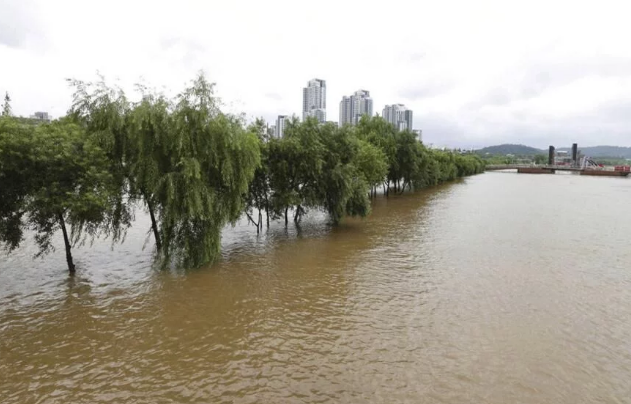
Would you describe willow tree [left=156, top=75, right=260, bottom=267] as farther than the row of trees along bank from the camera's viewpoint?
Yes

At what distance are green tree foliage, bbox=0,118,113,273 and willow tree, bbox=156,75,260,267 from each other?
96.9 inches

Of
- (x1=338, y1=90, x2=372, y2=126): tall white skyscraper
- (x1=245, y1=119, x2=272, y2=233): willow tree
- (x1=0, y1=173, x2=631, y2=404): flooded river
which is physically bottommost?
(x1=0, y1=173, x2=631, y2=404): flooded river

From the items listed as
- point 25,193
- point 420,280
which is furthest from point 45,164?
point 420,280

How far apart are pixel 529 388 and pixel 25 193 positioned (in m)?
17.5

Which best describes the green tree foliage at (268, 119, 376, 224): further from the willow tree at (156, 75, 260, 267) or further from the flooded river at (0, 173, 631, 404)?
the willow tree at (156, 75, 260, 267)

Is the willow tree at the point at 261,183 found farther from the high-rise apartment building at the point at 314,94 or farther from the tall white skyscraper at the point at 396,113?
the tall white skyscraper at the point at 396,113

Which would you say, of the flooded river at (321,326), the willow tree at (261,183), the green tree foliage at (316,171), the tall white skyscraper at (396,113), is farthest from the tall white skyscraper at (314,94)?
the flooded river at (321,326)

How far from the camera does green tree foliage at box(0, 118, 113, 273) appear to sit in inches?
509

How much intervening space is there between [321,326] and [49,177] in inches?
450

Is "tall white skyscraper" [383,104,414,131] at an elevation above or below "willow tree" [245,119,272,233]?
above

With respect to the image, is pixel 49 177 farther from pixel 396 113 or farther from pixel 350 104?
pixel 396 113

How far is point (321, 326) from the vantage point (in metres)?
12.1

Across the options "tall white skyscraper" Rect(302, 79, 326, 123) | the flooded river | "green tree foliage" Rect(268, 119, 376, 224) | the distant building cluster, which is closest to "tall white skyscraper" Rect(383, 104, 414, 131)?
the distant building cluster

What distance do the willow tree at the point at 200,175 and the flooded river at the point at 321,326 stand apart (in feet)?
5.44
